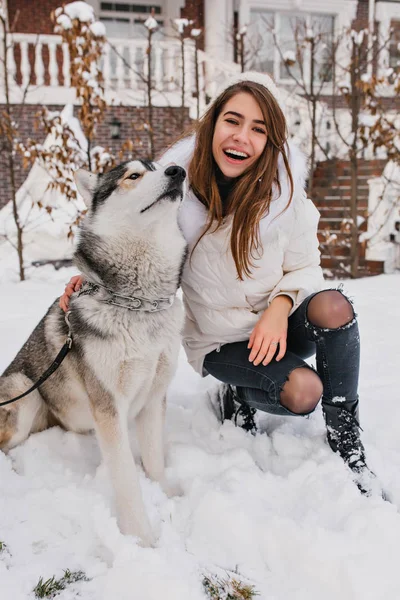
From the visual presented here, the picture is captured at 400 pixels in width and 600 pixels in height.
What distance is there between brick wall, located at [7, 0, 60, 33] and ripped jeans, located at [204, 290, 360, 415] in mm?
11232

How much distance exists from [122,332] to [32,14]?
1167 cm

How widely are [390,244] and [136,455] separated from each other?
20.3 feet

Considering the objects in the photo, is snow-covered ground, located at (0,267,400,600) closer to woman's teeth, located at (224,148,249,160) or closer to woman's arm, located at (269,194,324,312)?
woman's arm, located at (269,194,324,312)

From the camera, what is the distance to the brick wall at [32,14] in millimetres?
10664

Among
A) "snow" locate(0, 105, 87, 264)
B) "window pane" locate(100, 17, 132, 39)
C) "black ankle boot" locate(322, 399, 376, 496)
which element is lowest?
"snow" locate(0, 105, 87, 264)

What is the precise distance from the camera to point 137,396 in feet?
6.11

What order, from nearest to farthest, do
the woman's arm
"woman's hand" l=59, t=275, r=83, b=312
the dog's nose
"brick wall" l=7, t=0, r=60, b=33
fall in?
1. the dog's nose
2. "woman's hand" l=59, t=275, r=83, b=312
3. the woman's arm
4. "brick wall" l=7, t=0, r=60, b=33

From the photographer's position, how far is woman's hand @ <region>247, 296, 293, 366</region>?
196 centimetres

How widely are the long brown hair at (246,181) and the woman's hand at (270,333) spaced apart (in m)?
0.19

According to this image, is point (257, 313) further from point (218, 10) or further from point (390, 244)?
point (218, 10)

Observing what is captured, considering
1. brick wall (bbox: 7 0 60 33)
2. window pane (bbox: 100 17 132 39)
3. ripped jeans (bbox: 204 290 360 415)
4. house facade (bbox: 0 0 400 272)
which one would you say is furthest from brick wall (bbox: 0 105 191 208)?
ripped jeans (bbox: 204 290 360 415)

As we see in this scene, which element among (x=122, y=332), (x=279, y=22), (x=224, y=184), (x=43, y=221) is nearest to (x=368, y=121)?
(x=43, y=221)

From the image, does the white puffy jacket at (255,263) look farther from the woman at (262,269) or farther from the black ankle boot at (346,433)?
the black ankle boot at (346,433)

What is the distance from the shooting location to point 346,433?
6.44ft
